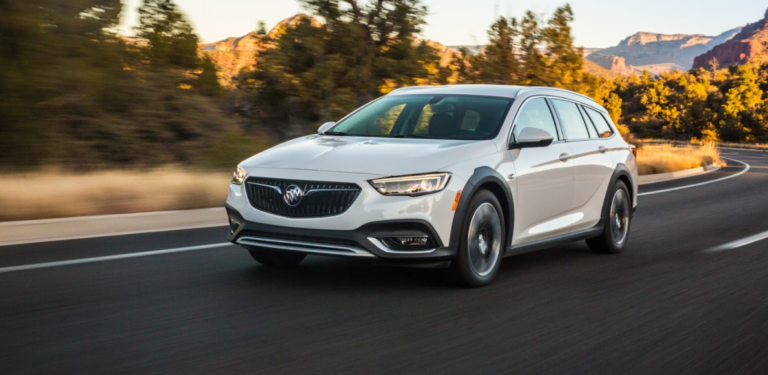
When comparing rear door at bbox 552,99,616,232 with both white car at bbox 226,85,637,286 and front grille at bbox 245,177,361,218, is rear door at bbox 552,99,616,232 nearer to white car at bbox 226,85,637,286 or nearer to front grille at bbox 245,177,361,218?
white car at bbox 226,85,637,286

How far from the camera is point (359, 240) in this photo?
5.95 metres

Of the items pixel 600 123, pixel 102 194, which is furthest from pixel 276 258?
pixel 102 194

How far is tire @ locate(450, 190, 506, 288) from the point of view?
6.40 m

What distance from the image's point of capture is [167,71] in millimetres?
17188

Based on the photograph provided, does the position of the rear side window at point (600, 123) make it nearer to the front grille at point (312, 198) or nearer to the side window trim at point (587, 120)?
the side window trim at point (587, 120)

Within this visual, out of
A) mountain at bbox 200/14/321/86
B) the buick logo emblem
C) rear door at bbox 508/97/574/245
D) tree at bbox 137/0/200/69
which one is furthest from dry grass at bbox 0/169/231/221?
mountain at bbox 200/14/321/86

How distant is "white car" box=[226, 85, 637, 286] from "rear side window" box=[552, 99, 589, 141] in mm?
19

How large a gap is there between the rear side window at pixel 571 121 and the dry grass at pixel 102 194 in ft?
17.0

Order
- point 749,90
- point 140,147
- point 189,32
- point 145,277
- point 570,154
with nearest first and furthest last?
point 145,277 < point 570,154 < point 140,147 < point 189,32 < point 749,90

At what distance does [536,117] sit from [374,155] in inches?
77.5

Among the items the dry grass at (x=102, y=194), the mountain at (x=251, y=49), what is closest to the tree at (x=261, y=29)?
the mountain at (x=251, y=49)

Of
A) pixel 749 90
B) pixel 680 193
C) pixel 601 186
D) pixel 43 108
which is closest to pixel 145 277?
pixel 601 186

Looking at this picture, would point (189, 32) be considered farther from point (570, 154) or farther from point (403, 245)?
point (403, 245)

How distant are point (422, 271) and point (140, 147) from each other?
10015 mm
